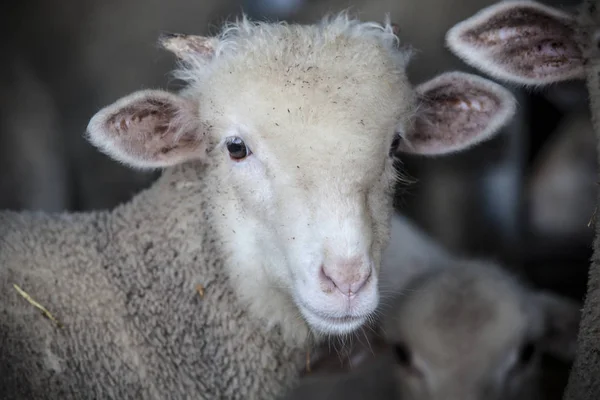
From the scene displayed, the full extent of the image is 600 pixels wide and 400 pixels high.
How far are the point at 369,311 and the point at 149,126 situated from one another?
1.15 meters

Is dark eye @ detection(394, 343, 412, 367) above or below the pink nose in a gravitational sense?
Result: below

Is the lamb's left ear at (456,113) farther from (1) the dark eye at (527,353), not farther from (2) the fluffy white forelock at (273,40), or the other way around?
(1) the dark eye at (527,353)

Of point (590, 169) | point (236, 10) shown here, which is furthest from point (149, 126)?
point (590, 169)

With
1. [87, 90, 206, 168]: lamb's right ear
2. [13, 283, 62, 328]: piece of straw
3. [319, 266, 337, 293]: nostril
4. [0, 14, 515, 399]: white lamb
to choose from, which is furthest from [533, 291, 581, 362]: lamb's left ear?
[13, 283, 62, 328]: piece of straw

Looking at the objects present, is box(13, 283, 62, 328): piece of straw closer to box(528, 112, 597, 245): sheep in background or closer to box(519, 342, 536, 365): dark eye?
box(519, 342, 536, 365): dark eye

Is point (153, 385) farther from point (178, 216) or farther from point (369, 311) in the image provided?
point (369, 311)

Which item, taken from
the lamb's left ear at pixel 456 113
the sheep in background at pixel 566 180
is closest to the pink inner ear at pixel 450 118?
the lamb's left ear at pixel 456 113

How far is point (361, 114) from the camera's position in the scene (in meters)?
2.39

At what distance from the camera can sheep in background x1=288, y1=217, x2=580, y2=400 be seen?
9.62 ft

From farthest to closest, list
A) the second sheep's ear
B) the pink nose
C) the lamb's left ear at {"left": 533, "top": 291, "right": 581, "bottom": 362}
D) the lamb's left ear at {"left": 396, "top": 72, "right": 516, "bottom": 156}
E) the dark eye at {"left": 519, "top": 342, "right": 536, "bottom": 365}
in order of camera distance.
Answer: the lamb's left ear at {"left": 533, "top": 291, "right": 581, "bottom": 362} → the dark eye at {"left": 519, "top": 342, "right": 536, "bottom": 365} → the lamb's left ear at {"left": 396, "top": 72, "right": 516, "bottom": 156} → the second sheep's ear → the pink nose

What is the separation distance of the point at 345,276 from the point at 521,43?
1.32 meters

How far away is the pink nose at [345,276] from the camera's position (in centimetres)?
209

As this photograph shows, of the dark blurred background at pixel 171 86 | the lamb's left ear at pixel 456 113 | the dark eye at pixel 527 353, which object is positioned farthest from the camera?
the dark blurred background at pixel 171 86

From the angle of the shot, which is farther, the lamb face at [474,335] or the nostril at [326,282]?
the lamb face at [474,335]
